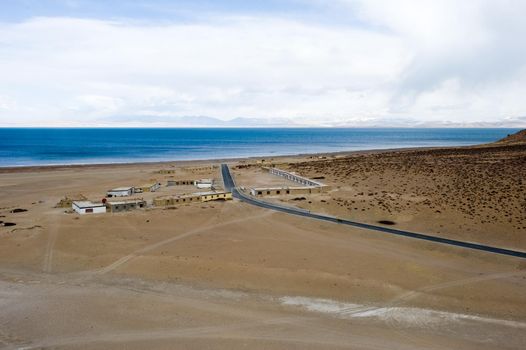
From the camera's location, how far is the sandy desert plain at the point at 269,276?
19.8m

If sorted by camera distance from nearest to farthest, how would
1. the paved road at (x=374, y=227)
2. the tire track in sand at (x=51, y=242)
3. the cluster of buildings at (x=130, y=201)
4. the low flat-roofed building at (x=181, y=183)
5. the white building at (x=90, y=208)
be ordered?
the tire track in sand at (x=51, y=242) → the paved road at (x=374, y=227) → the white building at (x=90, y=208) → the cluster of buildings at (x=130, y=201) → the low flat-roofed building at (x=181, y=183)

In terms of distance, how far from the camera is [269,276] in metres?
27.4

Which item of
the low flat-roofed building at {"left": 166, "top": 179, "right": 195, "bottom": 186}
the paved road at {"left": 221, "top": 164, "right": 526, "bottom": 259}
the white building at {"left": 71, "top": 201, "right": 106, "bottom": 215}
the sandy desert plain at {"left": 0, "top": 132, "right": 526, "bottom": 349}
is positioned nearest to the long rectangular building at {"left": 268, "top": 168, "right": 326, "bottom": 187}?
the sandy desert plain at {"left": 0, "top": 132, "right": 526, "bottom": 349}

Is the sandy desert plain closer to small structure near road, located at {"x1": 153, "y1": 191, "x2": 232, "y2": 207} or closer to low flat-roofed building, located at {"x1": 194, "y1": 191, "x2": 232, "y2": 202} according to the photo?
small structure near road, located at {"x1": 153, "y1": 191, "x2": 232, "y2": 207}

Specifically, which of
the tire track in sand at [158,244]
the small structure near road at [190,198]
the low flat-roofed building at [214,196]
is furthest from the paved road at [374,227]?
the tire track in sand at [158,244]

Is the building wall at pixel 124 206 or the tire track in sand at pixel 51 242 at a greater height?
the building wall at pixel 124 206

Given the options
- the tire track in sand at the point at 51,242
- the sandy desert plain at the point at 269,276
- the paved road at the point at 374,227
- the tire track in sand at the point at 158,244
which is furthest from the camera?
the paved road at the point at 374,227

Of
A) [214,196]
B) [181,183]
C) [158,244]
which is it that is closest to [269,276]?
[158,244]

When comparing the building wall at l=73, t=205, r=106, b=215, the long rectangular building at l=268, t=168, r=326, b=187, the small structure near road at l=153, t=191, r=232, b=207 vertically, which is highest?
the long rectangular building at l=268, t=168, r=326, b=187

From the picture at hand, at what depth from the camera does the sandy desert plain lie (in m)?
19.8

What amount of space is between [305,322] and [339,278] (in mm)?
6563

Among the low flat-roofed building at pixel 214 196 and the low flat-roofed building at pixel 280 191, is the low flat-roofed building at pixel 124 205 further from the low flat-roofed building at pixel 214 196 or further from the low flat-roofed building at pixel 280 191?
the low flat-roofed building at pixel 280 191

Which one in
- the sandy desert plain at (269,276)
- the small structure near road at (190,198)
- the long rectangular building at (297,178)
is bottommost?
the sandy desert plain at (269,276)

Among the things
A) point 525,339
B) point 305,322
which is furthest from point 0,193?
point 525,339
